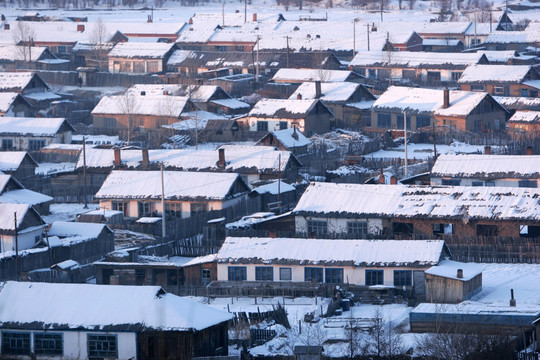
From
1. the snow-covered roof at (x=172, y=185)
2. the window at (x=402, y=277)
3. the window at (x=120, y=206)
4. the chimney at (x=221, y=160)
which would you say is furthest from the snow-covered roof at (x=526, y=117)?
the window at (x=402, y=277)

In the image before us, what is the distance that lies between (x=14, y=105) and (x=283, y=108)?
13.8 m

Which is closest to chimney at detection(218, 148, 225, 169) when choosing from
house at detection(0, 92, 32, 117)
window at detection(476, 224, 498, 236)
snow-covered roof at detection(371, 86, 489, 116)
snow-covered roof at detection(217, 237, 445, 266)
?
window at detection(476, 224, 498, 236)

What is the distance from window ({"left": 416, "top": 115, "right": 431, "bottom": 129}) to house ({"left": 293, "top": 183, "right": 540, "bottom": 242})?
22.6 metres

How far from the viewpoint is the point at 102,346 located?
2795 cm

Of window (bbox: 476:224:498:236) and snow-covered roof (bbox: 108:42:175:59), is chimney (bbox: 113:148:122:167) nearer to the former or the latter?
window (bbox: 476:224:498:236)

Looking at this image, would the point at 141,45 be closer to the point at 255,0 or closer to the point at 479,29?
the point at 479,29

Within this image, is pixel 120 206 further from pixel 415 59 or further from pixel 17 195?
pixel 415 59

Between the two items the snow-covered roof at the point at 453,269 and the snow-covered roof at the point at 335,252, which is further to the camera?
the snow-covered roof at the point at 335,252

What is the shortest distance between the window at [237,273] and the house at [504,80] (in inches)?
1617

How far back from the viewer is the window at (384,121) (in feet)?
217

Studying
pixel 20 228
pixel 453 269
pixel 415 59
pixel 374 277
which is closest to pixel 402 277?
pixel 374 277

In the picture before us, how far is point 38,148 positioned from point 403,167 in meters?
17.4

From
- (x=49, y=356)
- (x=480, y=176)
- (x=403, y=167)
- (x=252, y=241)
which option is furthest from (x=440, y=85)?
(x=49, y=356)

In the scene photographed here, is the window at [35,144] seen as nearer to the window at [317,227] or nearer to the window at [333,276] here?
the window at [317,227]
